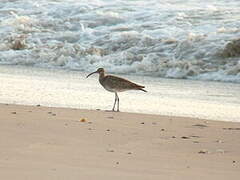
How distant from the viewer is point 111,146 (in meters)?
6.47

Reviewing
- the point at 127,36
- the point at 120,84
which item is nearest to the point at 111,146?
the point at 120,84

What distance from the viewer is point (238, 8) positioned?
1984 centimetres

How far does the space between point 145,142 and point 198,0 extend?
15.8 metres

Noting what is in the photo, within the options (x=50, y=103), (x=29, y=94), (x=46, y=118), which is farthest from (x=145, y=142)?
(x=29, y=94)

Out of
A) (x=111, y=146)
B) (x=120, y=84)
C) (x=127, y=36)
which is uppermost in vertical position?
(x=111, y=146)

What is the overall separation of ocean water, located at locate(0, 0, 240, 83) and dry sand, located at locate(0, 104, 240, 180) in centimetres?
597

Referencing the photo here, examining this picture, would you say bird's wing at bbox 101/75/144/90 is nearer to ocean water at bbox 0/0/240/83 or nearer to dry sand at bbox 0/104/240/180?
dry sand at bbox 0/104/240/180

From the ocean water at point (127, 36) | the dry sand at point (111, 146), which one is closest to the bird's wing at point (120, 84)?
the dry sand at point (111, 146)

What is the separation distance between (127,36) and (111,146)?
11.0 m

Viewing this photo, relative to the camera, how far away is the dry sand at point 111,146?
5.39 meters

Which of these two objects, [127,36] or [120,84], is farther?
[127,36]

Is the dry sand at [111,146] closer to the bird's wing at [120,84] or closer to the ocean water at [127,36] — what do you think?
the bird's wing at [120,84]

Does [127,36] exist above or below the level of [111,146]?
below

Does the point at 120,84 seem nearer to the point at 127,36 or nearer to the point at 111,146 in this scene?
the point at 111,146
